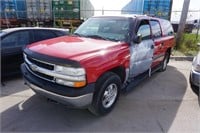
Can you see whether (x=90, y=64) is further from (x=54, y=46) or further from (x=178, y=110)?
(x=178, y=110)

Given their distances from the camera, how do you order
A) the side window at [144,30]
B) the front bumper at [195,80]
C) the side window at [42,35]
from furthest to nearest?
the side window at [42,35]
the side window at [144,30]
the front bumper at [195,80]

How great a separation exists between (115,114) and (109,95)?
0.39 m

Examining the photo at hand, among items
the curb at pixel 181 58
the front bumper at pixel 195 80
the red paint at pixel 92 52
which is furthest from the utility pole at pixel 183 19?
the red paint at pixel 92 52

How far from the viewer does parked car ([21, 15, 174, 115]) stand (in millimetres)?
2916

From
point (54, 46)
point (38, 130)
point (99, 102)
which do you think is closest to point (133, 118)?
point (99, 102)

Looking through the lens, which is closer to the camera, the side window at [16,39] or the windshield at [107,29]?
the windshield at [107,29]

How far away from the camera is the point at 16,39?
211 inches

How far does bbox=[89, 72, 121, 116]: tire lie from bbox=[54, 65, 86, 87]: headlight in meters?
0.39

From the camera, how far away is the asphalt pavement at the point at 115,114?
10.8ft

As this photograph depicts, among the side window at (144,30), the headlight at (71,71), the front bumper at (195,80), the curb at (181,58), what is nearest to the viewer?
the headlight at (71,71)

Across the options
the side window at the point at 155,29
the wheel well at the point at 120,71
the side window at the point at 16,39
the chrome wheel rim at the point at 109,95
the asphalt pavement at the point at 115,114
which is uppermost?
the side window at the point at 155,29

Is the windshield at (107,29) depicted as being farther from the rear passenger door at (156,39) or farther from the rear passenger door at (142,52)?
the rear passenger door at (156,39)

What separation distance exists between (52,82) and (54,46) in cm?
70

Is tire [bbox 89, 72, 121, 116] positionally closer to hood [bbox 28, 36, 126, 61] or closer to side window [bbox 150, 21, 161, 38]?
hood [bbox 28, 36, 126, 61]
